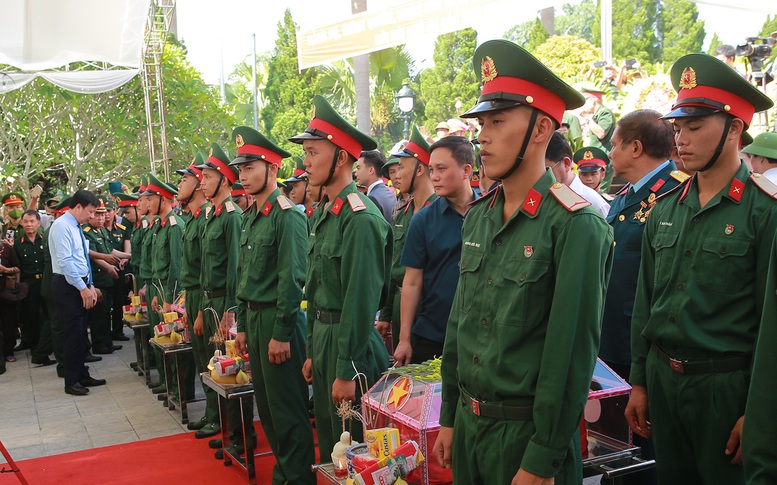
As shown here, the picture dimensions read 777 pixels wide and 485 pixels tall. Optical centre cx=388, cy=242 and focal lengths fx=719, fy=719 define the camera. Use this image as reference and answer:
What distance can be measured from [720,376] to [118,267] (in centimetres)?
911

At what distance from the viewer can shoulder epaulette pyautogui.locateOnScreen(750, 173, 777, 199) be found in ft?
8.13

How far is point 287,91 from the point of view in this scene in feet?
121

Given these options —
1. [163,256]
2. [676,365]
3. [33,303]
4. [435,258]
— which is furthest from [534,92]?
[33,303]

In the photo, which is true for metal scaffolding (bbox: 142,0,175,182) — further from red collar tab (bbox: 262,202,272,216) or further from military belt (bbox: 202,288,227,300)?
red collar tab (bbox: 262,202,272,216)

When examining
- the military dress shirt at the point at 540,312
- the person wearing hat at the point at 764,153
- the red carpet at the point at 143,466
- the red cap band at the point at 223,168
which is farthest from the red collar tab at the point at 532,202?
the red cap band at the point at 223,168

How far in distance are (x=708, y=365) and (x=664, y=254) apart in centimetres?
44

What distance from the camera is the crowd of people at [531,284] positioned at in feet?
6.56

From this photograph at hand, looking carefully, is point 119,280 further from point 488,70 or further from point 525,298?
point 525,298

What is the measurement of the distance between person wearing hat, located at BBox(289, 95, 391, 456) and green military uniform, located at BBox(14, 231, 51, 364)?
665 centimetres

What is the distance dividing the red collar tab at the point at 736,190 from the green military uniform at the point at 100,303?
8340 millimetres

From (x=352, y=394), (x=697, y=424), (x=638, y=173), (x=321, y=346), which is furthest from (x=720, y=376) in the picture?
Answer: (x=321, y=346)

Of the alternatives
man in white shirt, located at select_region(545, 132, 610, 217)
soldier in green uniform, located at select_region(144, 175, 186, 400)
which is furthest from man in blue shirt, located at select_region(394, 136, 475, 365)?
soldier in green uniform, located at select_region(144, 175, 186, 400)

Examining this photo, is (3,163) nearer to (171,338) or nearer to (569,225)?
(171,338)

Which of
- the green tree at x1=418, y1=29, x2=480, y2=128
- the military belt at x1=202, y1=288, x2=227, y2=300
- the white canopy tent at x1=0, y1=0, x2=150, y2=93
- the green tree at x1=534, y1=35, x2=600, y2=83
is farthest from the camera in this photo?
the green tree at x1=418, y1=29, x2=480, y2=128
